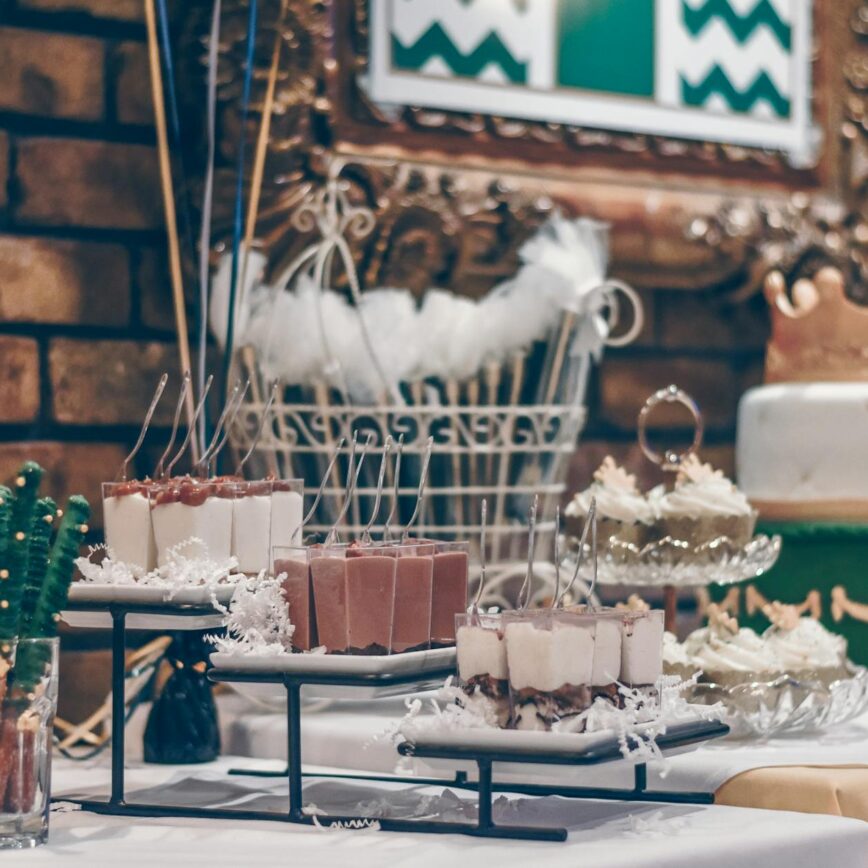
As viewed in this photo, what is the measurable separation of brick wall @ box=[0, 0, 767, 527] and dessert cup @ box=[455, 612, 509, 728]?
34.3 inches

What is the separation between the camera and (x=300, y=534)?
1.63 metres

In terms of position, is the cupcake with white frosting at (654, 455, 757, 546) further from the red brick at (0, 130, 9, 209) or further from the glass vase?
the red brick at (0, 130, 9, 209)

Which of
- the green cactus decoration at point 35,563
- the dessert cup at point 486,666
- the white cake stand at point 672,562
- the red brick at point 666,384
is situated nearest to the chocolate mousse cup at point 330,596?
the dessert cup at point 486,666

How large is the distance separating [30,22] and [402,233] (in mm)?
554

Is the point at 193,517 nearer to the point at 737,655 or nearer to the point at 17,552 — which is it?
the point at 17,552

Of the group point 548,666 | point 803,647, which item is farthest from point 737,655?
point 548,666

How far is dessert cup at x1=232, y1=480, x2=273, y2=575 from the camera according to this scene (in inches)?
61.9

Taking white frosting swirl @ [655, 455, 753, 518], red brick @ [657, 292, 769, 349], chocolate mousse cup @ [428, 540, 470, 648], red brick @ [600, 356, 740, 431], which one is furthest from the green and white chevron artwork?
chocolate mousse cup @ [428, 540, 470, 648]

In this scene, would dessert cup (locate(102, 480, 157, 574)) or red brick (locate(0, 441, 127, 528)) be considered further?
red brick (locate(0, 441, 127, 528))

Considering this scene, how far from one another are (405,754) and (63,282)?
3.20ft

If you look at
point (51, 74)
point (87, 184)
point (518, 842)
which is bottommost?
point (518, 842)

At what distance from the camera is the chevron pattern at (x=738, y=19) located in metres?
2.68

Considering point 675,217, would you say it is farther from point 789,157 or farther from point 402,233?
point 402,233

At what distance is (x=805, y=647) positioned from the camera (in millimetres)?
1808
